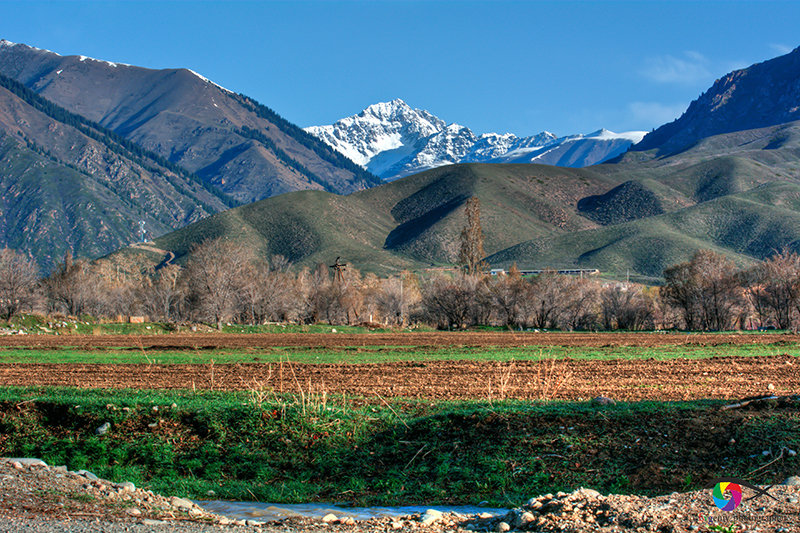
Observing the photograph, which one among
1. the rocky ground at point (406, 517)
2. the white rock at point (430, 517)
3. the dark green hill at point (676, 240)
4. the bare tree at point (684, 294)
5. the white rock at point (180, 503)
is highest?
the dark green hill at point (676, 240)

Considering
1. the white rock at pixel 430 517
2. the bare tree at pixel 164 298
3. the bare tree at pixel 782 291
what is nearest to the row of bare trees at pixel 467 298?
the bare tree at pixel 782 291

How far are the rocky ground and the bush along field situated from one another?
1846 mm

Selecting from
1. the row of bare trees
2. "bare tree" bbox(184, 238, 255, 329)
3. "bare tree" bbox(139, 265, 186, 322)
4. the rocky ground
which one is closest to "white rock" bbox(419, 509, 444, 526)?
the rocky ground

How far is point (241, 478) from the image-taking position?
41.2 ft

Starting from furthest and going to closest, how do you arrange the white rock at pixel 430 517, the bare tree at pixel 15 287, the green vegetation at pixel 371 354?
1. the bare tree at pixel 15 287
2. the green vegetation at pixel 371 354
3. the white rock at pixel 430 517

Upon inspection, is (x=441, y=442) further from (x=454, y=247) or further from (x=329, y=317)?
(x=454, y=247)

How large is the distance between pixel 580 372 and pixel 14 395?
17.3 meters

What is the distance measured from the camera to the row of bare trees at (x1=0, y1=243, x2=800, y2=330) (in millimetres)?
66250

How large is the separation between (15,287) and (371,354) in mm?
44966

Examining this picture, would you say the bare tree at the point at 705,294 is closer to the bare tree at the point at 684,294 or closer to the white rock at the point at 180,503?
the bare tree at the point at 684,294

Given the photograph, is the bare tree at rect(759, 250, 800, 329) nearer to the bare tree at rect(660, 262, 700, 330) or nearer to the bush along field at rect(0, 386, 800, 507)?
the bare tree at rect(660, 262, 700, 330)

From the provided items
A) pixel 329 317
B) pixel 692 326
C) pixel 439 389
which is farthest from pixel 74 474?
pixel 329 317

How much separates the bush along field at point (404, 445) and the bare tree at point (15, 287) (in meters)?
54.4

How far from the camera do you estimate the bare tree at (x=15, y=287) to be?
64.7 m
